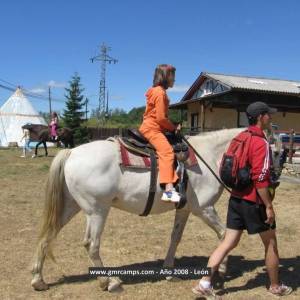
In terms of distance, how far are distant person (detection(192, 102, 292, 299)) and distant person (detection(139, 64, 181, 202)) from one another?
0.64 metres

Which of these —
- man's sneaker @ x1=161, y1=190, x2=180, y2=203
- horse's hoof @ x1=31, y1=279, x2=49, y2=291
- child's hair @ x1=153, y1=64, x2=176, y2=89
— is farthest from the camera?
child's hair @ x1=153, y1=64, x2=176, y2=89

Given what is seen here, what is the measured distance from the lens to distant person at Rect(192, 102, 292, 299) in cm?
420

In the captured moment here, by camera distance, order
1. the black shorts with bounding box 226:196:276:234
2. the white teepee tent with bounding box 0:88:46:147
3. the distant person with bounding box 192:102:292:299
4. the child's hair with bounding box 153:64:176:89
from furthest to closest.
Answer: the white teepee tent with bounding box 0:88:46:147, the child's hair with bounding box 153:64:176:89, the black shorts with bounding box 226:196:276:234, the distant person with bounding box 192:102:292:299

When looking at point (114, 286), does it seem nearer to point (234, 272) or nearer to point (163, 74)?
point (234, 272)

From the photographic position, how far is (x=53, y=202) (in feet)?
16.1

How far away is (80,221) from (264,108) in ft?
14.9

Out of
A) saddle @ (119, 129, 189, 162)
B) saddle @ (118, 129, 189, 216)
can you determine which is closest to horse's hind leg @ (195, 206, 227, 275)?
saddle @ (118, 129, 189, 216)

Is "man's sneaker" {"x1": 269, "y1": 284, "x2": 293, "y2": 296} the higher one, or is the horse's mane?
the horse's mane

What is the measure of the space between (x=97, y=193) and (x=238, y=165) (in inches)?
57.6

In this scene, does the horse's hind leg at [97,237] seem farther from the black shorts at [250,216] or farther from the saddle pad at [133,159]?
the black shorts at [250,216]

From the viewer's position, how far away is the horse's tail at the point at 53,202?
486 cm

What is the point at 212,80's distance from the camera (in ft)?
98.0

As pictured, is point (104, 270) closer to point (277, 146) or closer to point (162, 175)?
point (162, 175)

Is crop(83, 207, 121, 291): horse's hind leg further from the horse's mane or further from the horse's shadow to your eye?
the horse's mane
